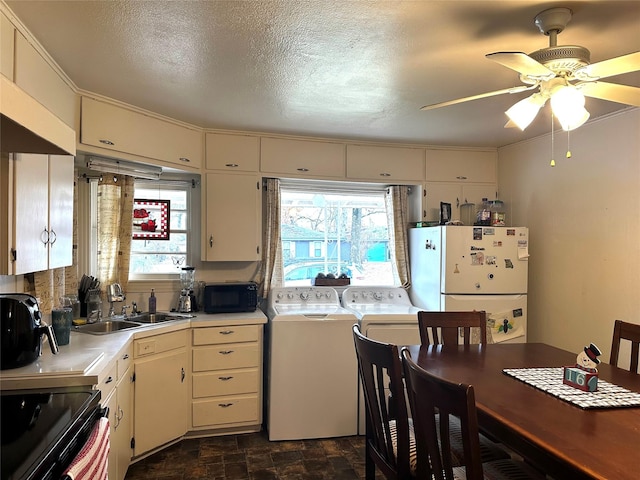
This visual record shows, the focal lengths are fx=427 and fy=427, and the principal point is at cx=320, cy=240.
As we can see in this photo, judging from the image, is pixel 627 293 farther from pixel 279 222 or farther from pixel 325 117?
pixel 279 222

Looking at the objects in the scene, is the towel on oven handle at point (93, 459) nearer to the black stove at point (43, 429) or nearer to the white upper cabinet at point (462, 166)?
the black stove at point (43, 429)

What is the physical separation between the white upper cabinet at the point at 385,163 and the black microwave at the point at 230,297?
4.30 ft

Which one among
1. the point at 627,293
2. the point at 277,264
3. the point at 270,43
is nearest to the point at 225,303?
the point at 277,264

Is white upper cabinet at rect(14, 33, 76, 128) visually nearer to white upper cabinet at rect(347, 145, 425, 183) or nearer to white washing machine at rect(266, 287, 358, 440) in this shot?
white washing machine at rect(266, 287, 358, 440)

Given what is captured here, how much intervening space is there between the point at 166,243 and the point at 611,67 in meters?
3.15

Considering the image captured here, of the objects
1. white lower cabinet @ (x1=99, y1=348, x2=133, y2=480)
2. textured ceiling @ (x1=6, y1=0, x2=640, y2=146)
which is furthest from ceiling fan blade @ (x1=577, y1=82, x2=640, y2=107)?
white lower cabinet @ (x1=99, y1=348, x2=133, y2=480)

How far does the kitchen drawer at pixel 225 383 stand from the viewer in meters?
3.03

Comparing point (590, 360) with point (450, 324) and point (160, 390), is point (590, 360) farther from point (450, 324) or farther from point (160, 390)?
point (160, 390)

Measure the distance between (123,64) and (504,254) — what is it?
2.93 metres

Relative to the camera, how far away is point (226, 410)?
3084 mm

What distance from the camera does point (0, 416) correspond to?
1.35 meters

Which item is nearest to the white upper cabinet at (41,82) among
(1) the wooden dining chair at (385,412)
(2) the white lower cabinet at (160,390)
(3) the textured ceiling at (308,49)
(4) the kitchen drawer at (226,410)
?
(3) the textured ceiling at (308,49)

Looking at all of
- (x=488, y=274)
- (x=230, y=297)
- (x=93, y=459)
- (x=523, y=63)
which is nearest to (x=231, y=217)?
(x=230, y=297)

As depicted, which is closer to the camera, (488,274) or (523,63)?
(523,63)
